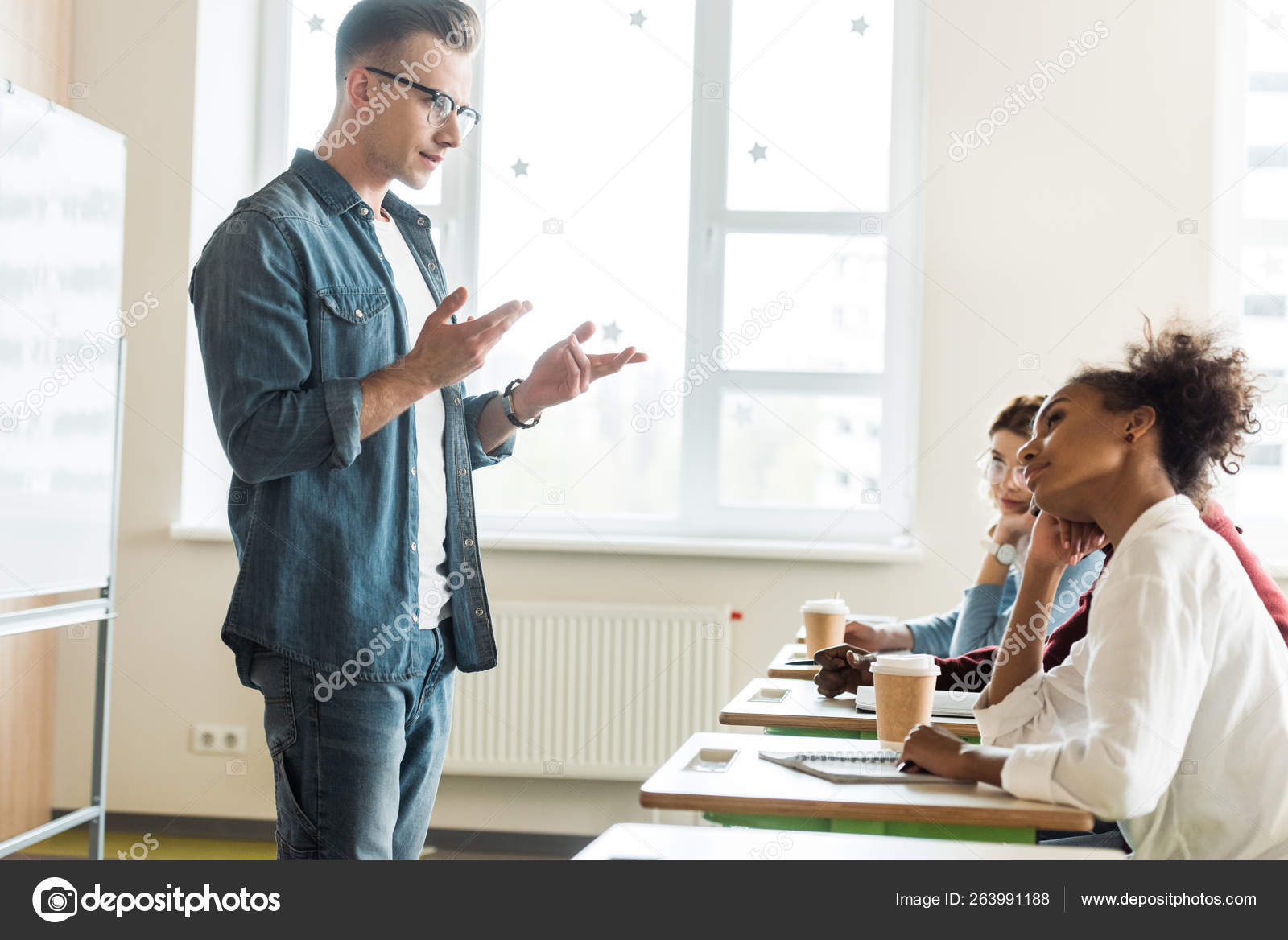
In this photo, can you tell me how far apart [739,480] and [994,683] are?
2.30m

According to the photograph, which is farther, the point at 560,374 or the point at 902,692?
the point at 560,374

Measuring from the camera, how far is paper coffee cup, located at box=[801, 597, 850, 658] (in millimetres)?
2182

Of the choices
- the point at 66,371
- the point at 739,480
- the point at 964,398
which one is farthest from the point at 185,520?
the point at 964,398

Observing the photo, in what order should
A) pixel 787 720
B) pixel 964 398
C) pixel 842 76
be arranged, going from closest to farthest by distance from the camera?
pixel 787 720
pixel 964 398
pixel 842 76

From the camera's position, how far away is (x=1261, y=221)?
11.7ft

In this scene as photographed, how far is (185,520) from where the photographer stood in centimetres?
361

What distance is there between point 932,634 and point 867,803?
1420 millimetres

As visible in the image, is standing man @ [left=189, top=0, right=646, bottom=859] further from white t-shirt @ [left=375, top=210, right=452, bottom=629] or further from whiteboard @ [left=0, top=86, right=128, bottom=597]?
whiteboard @ [left=0, top=86, right=128, bottom=597]

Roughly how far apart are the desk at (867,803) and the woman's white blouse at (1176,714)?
38mm

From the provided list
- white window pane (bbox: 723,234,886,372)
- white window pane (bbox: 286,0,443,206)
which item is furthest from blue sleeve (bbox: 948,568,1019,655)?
white window pane (bbox: 286,0,443,206)

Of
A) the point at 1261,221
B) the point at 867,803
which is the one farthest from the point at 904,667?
the point at 1261,221

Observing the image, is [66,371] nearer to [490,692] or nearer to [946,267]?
[490,692]

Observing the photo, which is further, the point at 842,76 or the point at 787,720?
the point at 842,76

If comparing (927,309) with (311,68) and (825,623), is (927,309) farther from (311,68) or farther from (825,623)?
(311,68)
